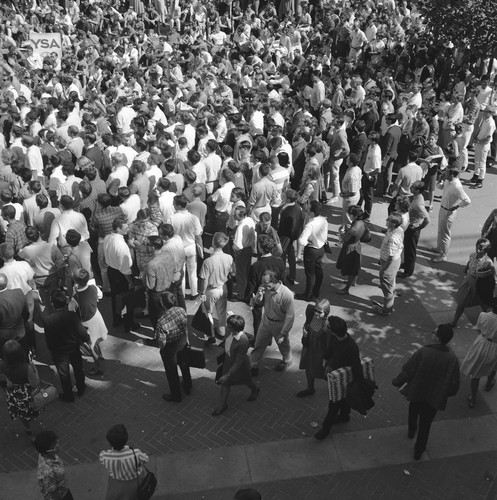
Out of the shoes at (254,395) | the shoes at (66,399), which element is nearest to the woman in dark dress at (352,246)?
the shoes at (254,395)

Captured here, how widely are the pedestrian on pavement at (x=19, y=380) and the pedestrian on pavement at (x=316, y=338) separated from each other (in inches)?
119

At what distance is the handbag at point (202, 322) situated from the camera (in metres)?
8.63

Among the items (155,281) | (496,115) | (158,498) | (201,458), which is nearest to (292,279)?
(155,281)

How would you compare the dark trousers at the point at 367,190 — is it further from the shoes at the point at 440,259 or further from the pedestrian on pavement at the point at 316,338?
the pedestrian on pavement at the point at 316,338

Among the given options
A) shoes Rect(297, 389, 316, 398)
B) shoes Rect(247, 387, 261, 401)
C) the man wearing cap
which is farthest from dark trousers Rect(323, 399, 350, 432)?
the man wearing cap

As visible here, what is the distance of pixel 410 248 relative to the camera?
10.3 meters

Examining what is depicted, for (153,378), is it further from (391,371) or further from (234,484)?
(391,371)

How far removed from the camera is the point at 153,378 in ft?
27.4

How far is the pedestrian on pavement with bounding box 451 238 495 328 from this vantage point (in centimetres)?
860

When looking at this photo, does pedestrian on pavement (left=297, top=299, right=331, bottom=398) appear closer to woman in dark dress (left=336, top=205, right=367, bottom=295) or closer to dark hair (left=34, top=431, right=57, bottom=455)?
woman in dark dress (left=336, top=205, right=367, bottom=295)

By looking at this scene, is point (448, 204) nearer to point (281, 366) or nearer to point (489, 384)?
point (489, 384)

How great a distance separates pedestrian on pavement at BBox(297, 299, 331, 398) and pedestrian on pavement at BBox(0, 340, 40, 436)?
9.88 ft

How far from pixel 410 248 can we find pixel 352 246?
4.05 ft

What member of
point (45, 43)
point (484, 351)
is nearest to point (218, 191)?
point (484, 351)
